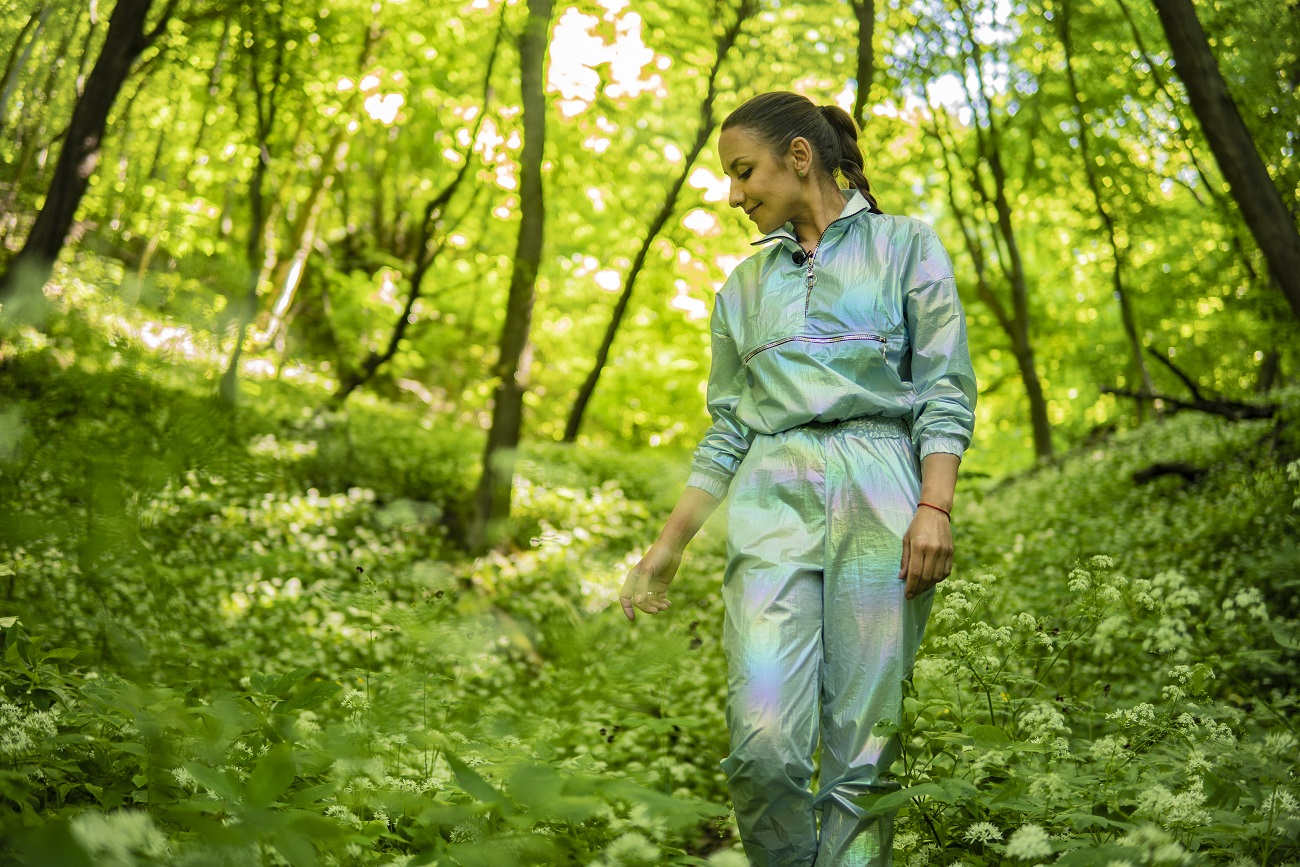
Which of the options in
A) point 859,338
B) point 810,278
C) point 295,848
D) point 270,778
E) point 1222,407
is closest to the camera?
point 295,848

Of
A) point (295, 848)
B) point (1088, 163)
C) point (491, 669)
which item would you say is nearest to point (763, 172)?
point (295, 848)

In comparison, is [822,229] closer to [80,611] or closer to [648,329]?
[80,611]

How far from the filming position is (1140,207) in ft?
43.9

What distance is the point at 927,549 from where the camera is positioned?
216 centimetres

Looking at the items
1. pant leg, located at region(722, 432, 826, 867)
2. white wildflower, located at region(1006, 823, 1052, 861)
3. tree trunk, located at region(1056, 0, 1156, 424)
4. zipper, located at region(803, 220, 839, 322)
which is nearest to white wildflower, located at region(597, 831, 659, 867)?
pant leg, located at region(722, 432, 826, 867)

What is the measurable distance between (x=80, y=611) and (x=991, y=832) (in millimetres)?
4432

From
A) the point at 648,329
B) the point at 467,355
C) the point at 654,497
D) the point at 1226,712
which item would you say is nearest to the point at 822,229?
the point at 1226,712

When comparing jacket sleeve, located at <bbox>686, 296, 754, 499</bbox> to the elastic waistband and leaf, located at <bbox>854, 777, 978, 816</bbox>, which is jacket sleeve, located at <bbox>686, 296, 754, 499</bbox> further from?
leaf, located at <bbox>854, 777, 978, 816</bbox>

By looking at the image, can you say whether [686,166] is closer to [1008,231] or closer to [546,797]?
[1008,231]

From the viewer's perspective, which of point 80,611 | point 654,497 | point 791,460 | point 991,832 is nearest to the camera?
point 991,832

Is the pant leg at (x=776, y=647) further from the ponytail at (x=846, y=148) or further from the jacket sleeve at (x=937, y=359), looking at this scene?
the ponytail at (x=846, y=148)

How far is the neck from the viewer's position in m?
2.55

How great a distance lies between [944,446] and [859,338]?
328 mm

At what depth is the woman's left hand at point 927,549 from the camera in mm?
2166
